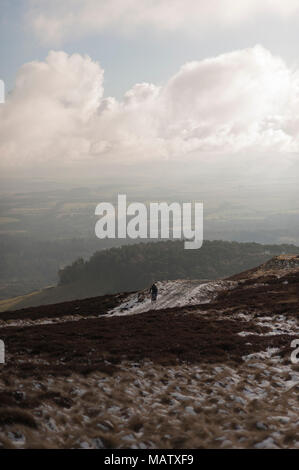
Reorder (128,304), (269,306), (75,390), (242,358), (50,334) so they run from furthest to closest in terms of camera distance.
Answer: (128,304) → (269,306) → (50,334) → (242,358) → (75,390)

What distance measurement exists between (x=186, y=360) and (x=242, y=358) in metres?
3.61

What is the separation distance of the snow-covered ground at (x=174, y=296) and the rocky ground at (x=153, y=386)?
69.0ft

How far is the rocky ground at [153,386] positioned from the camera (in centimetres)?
1073

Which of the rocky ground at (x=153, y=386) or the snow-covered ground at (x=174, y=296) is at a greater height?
the rocky ground at (x=153, y=386)

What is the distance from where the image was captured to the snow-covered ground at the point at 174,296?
50.5 metres

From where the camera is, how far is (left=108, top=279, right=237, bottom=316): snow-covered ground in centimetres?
5047

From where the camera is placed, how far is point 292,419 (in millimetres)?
12570

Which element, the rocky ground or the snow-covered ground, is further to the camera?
the snow-covered ground

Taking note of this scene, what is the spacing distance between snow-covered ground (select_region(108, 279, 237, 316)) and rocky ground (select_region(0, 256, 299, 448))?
2104 centimetres

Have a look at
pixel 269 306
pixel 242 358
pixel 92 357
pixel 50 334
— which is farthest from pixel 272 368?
pixel 269 306

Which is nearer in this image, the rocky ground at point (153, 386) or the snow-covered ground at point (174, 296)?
the rocky ground at point (153, 386)

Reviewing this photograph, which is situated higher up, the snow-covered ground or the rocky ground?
the rocky ground

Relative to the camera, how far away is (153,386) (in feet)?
49.7

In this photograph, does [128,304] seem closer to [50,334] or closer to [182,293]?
[182,293]
